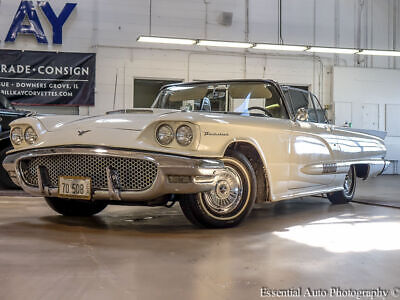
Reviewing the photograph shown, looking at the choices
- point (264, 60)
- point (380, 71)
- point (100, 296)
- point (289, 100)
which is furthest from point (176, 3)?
point (100, 296)

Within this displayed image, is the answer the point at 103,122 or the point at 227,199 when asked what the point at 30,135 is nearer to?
the point at 103,122

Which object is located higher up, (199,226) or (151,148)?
(151,148)

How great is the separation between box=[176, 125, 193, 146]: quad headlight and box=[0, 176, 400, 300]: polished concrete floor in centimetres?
67

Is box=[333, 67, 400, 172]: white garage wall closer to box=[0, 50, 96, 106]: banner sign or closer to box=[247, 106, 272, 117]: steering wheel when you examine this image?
box=[0, 50, 96, 106]: banner sign

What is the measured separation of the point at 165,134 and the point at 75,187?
2.53 feet

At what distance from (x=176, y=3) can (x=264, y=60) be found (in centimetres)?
279

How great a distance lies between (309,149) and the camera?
15.3ft

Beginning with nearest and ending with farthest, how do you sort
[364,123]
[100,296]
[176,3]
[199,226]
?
[100,296] → [199,226] → [176,3] → [364,123]

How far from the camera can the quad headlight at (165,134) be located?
11.1 ft

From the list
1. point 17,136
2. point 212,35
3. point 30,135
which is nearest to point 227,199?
point 30,135

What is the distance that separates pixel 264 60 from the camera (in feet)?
A: 43.3

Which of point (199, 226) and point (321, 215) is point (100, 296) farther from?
point (321, 215)

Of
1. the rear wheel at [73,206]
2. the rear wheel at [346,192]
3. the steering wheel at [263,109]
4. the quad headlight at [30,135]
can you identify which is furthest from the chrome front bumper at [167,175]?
the rear wheel at [346,192]

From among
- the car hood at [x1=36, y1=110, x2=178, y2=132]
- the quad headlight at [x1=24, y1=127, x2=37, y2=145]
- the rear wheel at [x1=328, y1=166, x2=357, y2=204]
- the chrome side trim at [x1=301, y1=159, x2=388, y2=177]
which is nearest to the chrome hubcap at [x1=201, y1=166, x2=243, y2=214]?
the car hood at [x1=36, y1=110, x2=178, y2=132]
